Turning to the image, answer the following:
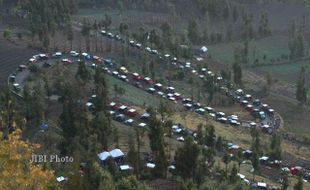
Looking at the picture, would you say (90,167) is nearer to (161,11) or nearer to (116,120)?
(116,120)

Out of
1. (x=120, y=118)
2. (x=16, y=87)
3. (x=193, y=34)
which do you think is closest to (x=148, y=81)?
(x=120, y=118)

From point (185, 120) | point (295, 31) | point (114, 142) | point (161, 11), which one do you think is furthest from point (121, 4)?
point (114, 142)

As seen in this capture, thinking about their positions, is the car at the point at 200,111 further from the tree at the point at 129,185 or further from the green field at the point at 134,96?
the tree at the point at 129,185

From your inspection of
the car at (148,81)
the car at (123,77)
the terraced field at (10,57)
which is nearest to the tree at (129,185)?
the terraced field at (10,57)

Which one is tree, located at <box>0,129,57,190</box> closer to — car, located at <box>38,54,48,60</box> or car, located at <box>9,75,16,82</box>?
car, located at <box>9,75,16,82</box>

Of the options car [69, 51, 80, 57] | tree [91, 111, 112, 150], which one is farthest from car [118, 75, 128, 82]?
tree [91, 111, 112, 150]

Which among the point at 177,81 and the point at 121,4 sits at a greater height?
the point at 121,4
